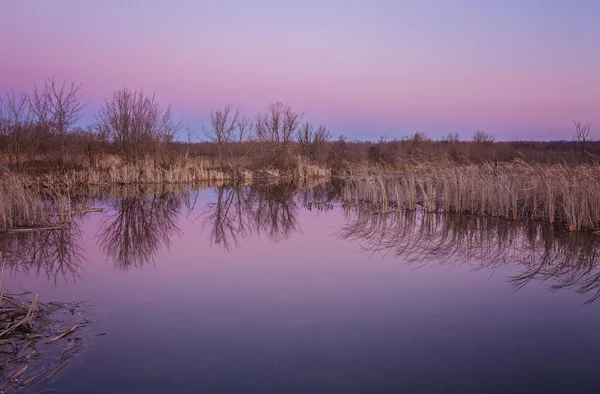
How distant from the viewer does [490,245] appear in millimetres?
8695

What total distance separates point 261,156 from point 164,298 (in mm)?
21633

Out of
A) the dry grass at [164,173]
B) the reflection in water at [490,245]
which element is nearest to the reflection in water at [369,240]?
the reflection in water at [490,245]

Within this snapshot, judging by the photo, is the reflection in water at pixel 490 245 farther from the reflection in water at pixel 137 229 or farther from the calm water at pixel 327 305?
the reflection in water at pixel 137 229

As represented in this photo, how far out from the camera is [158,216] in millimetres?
12633

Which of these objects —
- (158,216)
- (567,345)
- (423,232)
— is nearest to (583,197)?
(423,232)

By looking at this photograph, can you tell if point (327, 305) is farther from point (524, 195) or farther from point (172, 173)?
point (172, 173)

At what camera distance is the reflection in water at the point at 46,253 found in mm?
6953

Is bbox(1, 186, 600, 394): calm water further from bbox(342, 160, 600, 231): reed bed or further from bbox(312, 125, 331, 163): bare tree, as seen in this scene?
bbox(312, 125, 331, 163): bare tree

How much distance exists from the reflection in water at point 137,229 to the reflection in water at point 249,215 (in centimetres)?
100

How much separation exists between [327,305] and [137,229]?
6.53 m

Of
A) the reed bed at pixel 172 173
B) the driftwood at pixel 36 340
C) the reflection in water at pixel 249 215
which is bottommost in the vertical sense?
the driftwood at pixel 36 340

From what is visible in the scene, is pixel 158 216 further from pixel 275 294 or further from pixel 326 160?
pixel 326 160

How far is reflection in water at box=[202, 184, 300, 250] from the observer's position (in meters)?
10.5

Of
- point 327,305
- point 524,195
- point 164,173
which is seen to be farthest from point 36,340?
point 164,173
